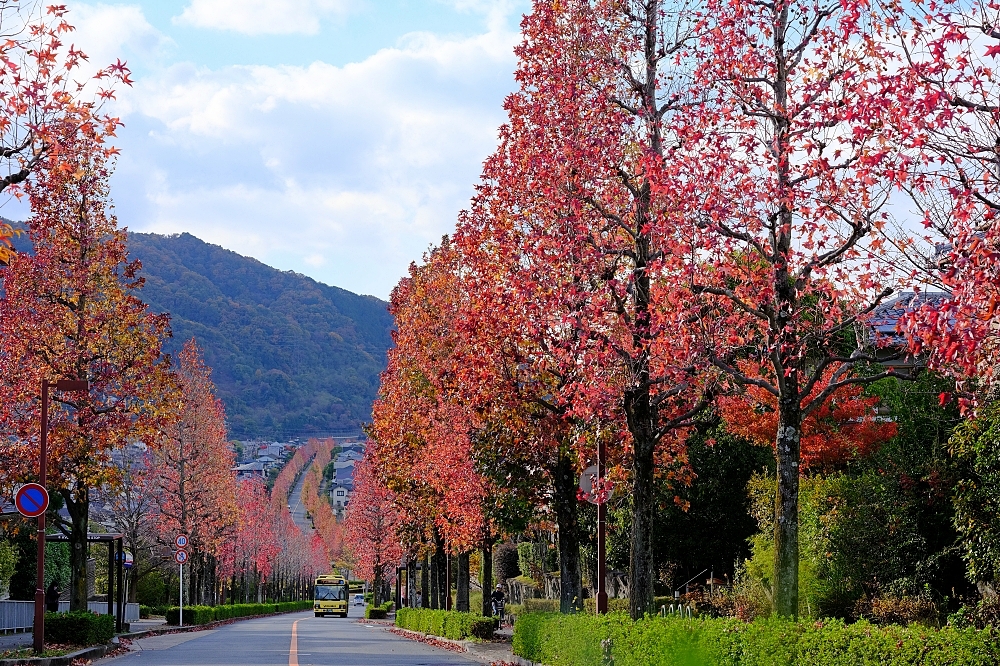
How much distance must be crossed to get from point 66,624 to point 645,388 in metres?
15.0

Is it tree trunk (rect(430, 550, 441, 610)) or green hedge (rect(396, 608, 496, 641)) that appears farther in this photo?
tree trunk (rect(430, 550, 441, 610))

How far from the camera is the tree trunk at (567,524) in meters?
23.6

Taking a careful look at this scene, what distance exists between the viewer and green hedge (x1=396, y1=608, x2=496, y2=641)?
29.4m

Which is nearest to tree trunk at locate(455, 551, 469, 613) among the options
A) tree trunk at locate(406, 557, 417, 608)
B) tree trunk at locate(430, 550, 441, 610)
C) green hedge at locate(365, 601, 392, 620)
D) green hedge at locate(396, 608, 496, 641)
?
green hedge at locate(396, 608, 496, 641)

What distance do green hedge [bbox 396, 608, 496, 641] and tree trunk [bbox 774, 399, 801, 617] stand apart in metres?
16.8

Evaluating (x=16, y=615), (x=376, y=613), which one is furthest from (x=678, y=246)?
(x=376, y=613)

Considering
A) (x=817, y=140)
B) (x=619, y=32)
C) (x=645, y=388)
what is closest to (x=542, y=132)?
(x=619, y=32)

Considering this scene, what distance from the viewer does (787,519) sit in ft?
44.7

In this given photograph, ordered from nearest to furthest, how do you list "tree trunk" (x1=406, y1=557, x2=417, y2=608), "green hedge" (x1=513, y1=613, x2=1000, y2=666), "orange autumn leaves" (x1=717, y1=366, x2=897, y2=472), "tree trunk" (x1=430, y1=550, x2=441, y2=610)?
"green hedge" (x1=513, y1=613, x2=1000, y2=666) < "orange autumn leaves" (x1=717, y1=366, x2=897, y2=472) < "tree trunk" (x1=430, y1=550, x2=441, y2=610) < "tree trunk" (x1=406, y1=557, x2=417, y2=608)

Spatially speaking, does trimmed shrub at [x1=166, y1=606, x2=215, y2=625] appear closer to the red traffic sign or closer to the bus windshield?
the red traffic sign

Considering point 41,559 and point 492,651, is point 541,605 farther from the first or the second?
point 41,559

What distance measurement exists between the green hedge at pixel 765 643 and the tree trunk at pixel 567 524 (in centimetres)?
516

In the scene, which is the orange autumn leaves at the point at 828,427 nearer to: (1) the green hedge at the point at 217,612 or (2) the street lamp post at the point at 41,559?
(2) the street lamp post at the point at 41,559

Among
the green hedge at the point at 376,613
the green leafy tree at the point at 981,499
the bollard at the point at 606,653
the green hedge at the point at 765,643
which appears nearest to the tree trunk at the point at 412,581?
the green hedge at the point at 376,613
